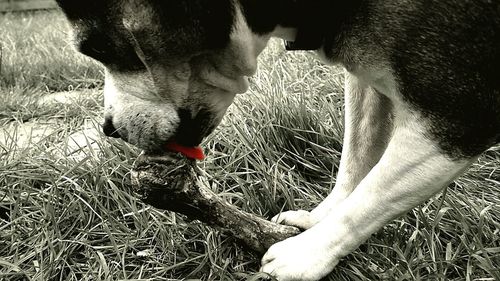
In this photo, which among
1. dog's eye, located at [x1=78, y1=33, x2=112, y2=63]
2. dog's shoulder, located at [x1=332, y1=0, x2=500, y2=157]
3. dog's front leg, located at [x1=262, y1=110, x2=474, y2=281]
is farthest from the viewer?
dog's eye, located at [x1=78, y1=33, x2=112, y2=63]

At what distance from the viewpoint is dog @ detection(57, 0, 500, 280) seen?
5.09 ft

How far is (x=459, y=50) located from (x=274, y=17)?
1.85 feet

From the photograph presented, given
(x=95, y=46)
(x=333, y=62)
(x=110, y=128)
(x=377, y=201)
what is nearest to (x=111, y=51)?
(x=95, y=46)

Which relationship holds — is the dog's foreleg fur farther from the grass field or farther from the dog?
the dog

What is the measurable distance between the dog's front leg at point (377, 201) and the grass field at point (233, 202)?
0.37 ft

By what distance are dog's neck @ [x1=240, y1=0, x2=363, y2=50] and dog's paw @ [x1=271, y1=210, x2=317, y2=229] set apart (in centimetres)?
65

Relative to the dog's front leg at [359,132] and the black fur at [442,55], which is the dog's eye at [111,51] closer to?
the black fur at [442,55]

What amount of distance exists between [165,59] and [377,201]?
0.79 meters

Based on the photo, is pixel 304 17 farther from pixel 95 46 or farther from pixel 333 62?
pixel 95 46

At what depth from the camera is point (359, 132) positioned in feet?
7.21

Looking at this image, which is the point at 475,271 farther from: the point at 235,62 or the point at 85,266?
the point at 85,266

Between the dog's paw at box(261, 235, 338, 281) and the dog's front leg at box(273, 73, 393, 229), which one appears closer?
the dog's paw at box(261, 235, 338, 281)

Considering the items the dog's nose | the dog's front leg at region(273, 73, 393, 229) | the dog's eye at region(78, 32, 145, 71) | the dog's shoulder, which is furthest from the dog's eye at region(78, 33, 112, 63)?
the dog's front leg at region(273, 73, 393, 229)

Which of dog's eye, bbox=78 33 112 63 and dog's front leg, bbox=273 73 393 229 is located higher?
dog's eye, bbox=78 33 112 63
